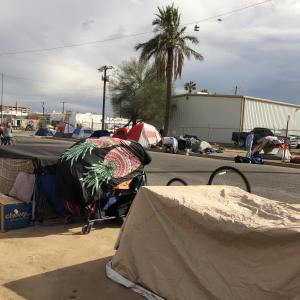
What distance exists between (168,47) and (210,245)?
1393 inches

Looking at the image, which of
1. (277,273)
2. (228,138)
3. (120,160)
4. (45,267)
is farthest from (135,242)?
(228,138)

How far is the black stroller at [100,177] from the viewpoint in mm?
6355

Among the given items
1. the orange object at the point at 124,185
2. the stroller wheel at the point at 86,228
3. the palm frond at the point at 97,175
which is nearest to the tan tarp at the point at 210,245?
the palm frond at the point at 97,175

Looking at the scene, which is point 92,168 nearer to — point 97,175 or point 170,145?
point 97,175

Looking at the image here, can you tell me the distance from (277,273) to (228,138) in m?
45.0

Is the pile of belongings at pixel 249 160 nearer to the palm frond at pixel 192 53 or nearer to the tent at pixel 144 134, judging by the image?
the tent at pixel 144 134

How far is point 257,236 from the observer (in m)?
3.58

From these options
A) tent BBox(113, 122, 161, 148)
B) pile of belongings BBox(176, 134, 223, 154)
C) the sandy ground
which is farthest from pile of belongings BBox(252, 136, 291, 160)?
the sandy ground

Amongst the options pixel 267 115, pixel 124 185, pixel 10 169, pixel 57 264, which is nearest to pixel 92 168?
pixel 124 185

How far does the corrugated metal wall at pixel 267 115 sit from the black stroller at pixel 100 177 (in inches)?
1620

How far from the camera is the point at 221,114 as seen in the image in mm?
49000

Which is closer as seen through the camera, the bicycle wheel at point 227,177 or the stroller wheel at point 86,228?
the stroller wheel at point 86,228

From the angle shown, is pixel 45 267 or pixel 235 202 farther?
pixel 45 267

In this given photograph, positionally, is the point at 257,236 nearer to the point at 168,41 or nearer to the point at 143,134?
the point at 143,134
